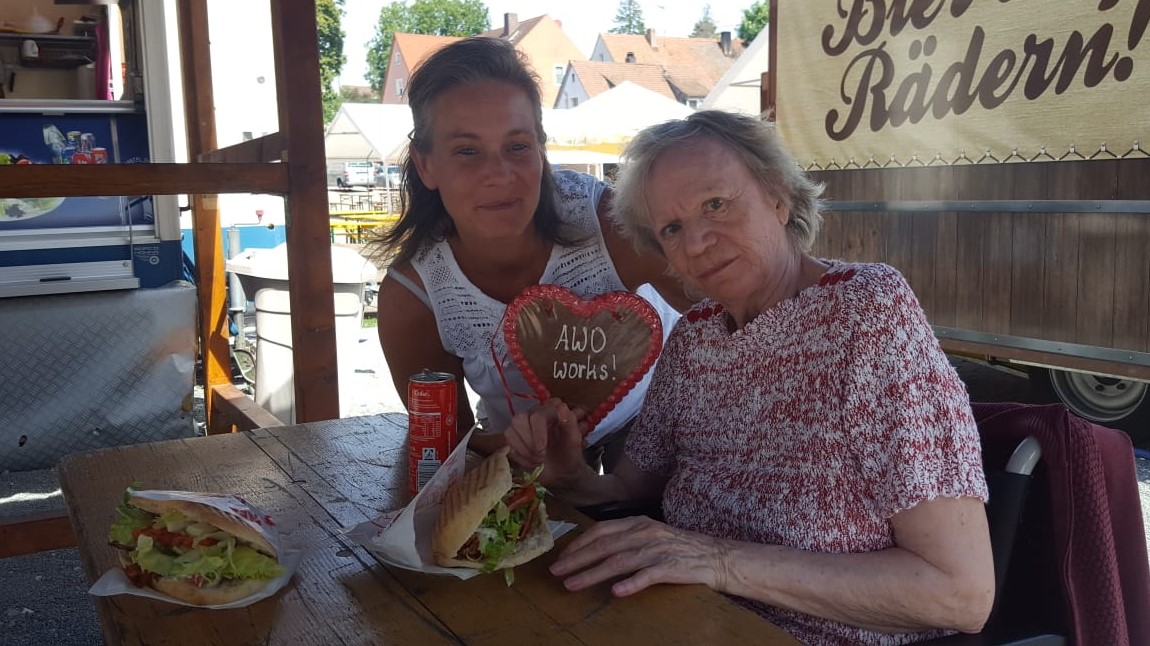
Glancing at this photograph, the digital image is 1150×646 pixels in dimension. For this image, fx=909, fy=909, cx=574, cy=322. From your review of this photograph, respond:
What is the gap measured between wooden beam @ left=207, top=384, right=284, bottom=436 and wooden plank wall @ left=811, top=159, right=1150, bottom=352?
3.99m

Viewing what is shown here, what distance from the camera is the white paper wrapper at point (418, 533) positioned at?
154 centimetres

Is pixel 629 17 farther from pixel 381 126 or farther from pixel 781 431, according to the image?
pixel 781 431

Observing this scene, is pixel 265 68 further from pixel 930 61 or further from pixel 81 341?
pixel 930 61

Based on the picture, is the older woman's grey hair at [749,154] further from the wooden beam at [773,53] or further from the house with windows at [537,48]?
the house with windows at [537,48]

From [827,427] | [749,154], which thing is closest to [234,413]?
[749,154]

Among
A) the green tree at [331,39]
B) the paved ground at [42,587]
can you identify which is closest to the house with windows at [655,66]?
the green tree at [331,39]

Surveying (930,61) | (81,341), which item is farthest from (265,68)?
(930,61)

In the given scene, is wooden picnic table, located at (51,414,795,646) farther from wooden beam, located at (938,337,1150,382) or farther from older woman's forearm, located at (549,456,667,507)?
wooden beam, located at (938,337,1150,382)

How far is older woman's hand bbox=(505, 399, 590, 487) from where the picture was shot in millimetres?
2084

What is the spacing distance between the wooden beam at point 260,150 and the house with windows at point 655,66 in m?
45.6

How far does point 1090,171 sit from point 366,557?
4.49 meters

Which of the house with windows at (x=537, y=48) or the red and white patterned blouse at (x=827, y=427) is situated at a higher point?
the house with windows at (x=537, y=48)

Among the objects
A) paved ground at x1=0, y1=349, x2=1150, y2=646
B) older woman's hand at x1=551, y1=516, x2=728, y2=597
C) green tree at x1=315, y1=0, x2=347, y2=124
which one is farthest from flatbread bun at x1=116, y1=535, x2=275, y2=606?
green tree at x1=315, y1=0, x2=347, y2=124

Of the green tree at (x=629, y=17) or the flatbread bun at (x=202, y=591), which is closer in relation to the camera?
the flatbread bun at (x=202, y=591)
